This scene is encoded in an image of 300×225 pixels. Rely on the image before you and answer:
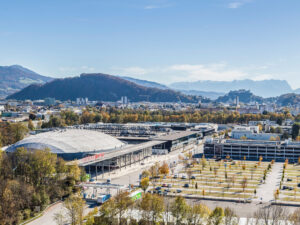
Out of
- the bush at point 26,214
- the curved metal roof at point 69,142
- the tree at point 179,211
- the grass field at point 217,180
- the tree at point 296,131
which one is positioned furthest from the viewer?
the tree at point 296,131

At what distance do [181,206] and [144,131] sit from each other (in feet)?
197

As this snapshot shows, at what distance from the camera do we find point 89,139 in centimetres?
5525

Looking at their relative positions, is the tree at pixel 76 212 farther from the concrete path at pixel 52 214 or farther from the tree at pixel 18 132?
the tree at pixel 18 132

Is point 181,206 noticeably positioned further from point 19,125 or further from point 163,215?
point 19,125

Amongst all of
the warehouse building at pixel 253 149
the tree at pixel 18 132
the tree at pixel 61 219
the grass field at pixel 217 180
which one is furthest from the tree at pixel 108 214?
the tree at pixel 18 132

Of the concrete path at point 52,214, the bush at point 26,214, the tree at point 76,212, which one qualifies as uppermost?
the tree at point 76,212

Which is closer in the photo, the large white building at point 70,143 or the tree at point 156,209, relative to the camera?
the tree at point 156,209

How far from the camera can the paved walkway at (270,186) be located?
122ft

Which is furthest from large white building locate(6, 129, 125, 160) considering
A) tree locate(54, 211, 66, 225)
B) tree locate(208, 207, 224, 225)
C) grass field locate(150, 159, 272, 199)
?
tree locate(208, 207, 224, 225)

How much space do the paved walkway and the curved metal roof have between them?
24.6 metres

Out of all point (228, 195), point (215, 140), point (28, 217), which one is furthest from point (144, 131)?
point (28, 217)

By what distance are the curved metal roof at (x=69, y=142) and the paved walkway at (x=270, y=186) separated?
24.6m

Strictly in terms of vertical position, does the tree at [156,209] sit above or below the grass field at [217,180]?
above

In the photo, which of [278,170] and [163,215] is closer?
[163,215]
